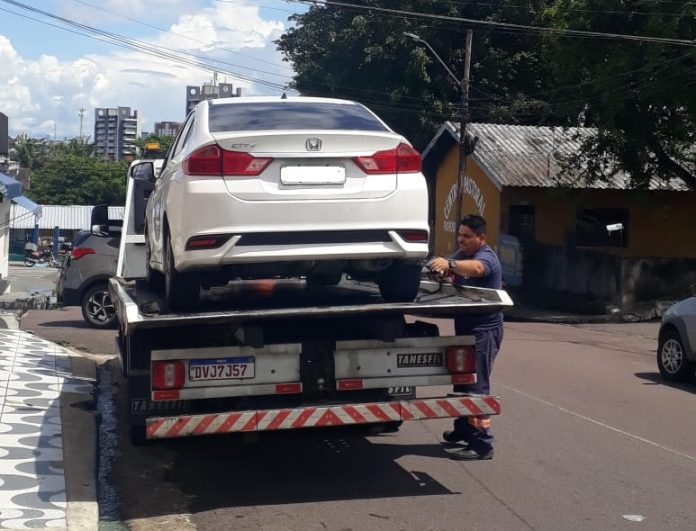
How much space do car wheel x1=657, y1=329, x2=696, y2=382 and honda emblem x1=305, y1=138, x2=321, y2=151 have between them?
7.40 meters

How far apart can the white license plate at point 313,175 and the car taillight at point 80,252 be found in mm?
10956

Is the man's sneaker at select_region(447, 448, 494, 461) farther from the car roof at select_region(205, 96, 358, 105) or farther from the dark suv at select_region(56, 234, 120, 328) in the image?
the dark suv at select_region(56, 234, 120, 328)

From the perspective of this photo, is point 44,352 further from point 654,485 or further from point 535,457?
point 654,485

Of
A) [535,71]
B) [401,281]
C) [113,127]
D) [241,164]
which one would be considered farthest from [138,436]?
[113,127]

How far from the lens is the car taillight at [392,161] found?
6.73 metres

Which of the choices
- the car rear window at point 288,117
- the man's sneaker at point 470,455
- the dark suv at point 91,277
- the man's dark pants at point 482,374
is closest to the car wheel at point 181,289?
the car rear window at point 288,117

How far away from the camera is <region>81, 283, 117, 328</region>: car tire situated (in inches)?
663

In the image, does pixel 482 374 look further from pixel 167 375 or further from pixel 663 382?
pixel 663 382

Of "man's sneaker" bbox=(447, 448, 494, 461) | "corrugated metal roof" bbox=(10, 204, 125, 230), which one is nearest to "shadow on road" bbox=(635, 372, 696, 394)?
"man's sneaker" bbox=(447, 448, 494, 461)

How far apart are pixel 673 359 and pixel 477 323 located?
20.4 ft

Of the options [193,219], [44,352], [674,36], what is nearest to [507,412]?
[193,219]

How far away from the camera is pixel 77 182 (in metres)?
75.3

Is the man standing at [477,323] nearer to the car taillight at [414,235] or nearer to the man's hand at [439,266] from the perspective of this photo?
the man's hand at [439,266]

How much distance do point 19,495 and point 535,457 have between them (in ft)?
12.8
